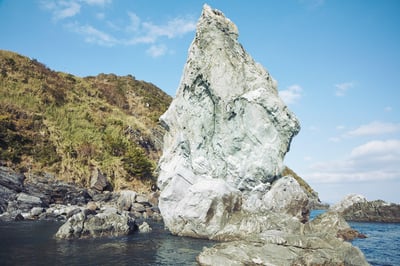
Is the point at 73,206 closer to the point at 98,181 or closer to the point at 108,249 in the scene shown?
the point at 98,181

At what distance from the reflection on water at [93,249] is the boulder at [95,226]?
93 cm

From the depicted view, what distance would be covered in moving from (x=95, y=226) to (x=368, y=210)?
41.7 m

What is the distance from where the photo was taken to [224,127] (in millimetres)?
31766

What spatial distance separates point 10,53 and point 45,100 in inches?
710

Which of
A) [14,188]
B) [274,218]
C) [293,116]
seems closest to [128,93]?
[14,188]

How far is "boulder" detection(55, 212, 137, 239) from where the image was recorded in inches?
914

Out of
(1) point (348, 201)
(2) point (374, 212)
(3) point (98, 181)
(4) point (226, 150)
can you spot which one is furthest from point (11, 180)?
(2) point (374, 212)

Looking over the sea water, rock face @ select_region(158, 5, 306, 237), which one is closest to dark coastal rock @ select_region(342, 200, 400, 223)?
the sea water

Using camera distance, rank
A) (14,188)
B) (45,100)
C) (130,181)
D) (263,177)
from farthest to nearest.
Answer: (45,100) < (130,181) < (14,188) < (263,177)

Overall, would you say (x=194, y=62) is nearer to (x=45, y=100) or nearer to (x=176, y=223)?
(x=176, y=223)

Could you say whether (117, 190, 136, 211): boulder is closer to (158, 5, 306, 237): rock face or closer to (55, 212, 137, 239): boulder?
(158, 5, 306, 237): rock face

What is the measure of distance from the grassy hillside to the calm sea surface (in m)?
17.8

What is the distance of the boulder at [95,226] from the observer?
76.2ft

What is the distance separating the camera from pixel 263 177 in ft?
97.1
